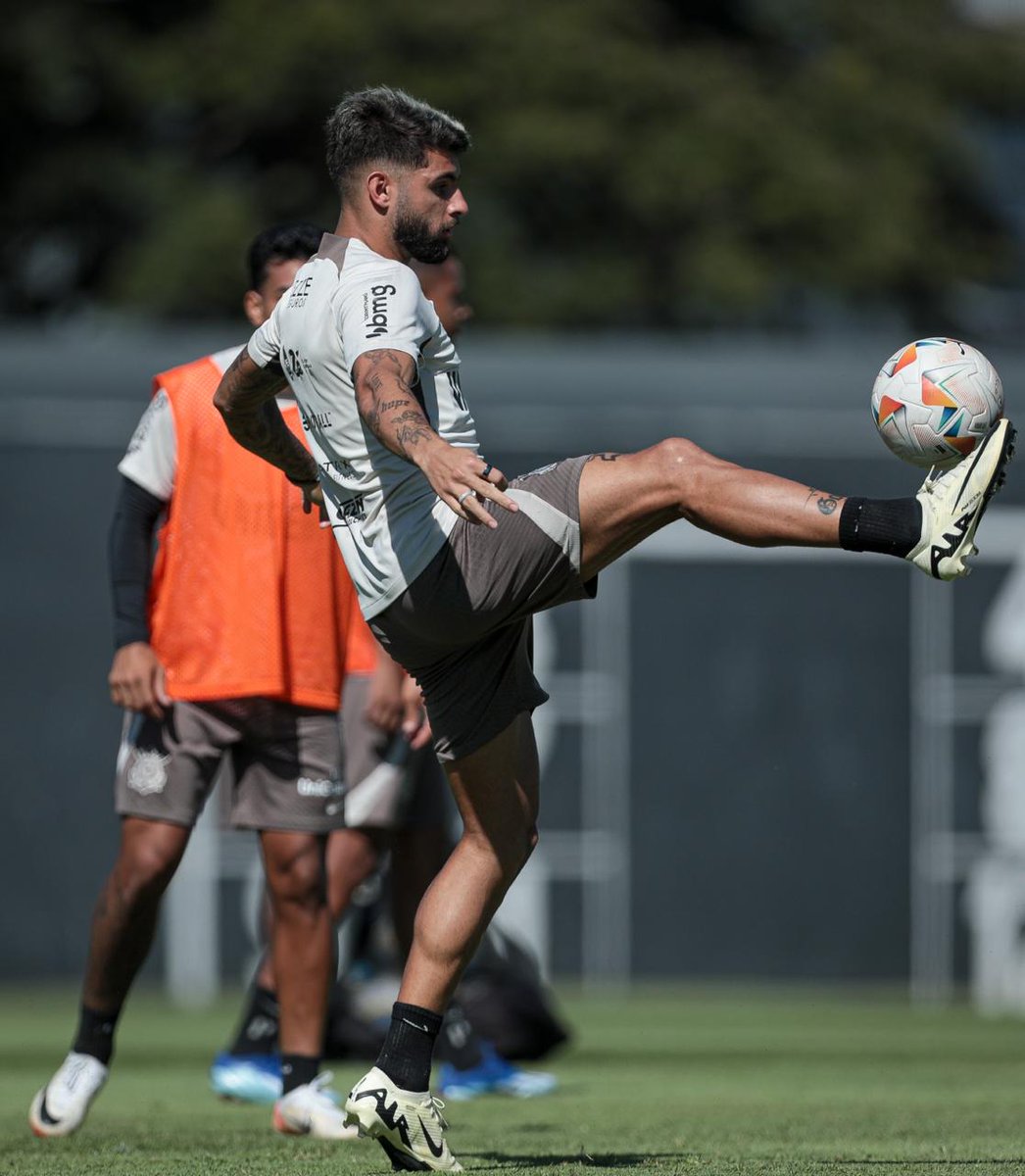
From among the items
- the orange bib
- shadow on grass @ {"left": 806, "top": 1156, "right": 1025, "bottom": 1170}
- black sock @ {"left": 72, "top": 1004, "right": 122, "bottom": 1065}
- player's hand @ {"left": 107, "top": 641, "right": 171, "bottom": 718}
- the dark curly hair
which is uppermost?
the dark curly hair

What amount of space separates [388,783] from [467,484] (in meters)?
3.13

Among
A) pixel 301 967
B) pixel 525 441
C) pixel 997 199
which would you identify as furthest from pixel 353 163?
pixel 997 199

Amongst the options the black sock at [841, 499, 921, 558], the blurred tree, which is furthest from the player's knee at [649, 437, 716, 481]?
the blurred tree

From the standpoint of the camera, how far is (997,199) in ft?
81.0

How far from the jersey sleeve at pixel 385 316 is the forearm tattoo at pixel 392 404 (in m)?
0.05

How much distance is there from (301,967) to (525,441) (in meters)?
6.11

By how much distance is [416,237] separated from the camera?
514 cm

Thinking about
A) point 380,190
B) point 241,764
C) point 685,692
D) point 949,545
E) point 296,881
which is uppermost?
point 380,190

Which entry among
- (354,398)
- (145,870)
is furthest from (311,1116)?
(354,398)

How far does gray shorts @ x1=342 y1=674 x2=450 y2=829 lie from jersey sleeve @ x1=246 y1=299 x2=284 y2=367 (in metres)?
2.21

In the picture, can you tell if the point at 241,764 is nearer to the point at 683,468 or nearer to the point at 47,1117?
the point at 47,1117

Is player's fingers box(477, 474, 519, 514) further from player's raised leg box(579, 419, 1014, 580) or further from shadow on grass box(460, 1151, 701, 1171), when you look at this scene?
shadow on grass box(460, 1151, 701, 1171)

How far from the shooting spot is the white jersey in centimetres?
487

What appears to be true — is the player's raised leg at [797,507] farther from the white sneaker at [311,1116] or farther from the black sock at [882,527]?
the white sneaker at [311,1116]
